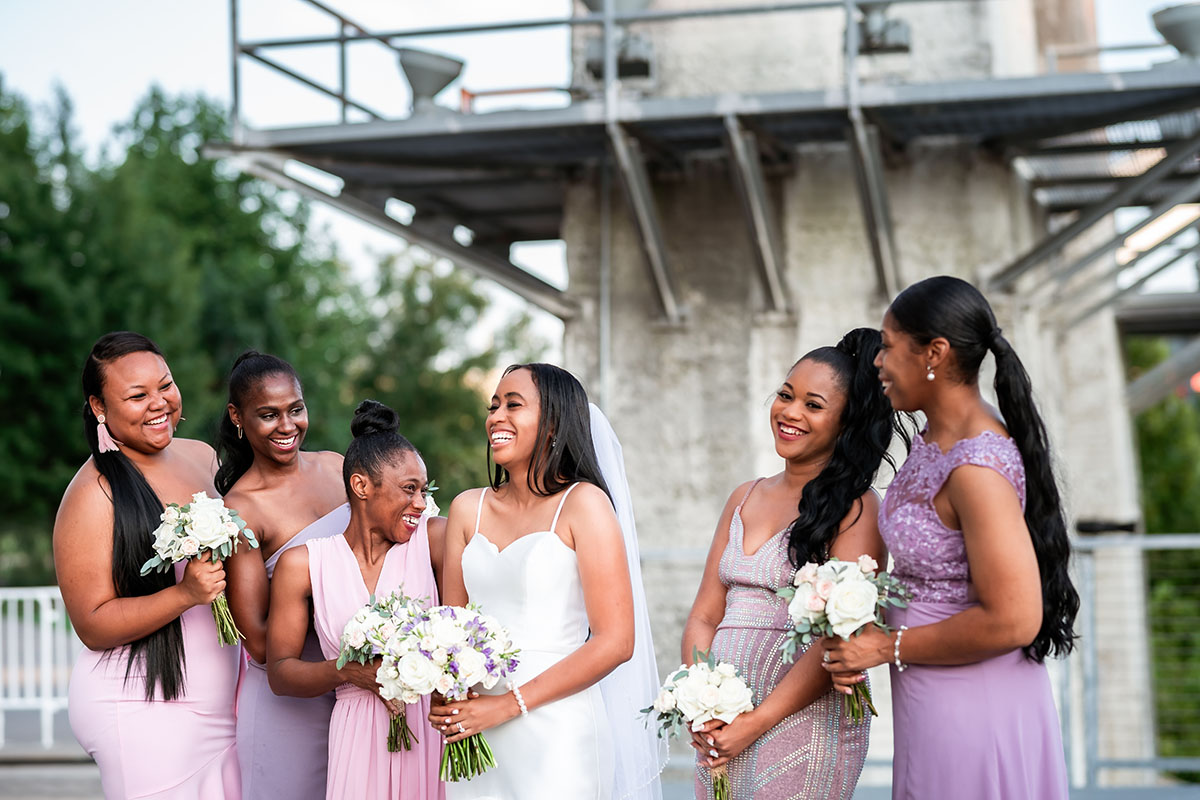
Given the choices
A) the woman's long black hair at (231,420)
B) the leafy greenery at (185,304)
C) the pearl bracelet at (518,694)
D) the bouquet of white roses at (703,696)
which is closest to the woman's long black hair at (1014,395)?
the bouquet of white roses at (703,696)

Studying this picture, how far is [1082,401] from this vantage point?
12.0 metres

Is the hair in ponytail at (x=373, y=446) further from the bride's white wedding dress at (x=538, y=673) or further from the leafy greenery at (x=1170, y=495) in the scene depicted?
the leafy greenery at (x=1170, y=495)

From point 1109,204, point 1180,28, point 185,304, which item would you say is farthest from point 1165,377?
point 185,304

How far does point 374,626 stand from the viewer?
354cm

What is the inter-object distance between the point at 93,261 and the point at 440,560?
70.8 feet

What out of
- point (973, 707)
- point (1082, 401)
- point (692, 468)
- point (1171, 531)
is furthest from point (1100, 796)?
point (1171, 531)

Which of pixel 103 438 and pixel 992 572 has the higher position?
pixel 103 438

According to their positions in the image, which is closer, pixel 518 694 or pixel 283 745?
pixel 518 694

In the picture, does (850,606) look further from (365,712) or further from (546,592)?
(365,712)

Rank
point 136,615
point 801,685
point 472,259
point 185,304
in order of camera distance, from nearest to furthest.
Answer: point 801,685
point 136,615
point 472,259
point 185,304

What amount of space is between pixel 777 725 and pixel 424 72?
6121mm

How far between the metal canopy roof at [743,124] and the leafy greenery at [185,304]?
20.0 feet

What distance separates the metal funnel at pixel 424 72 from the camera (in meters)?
8.52

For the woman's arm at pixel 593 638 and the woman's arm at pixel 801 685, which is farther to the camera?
the woman's arm at pixel 593 638
